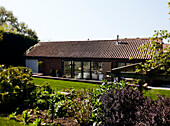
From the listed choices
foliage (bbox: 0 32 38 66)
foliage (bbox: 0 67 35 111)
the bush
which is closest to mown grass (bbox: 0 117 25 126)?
foliage (bbox: 0 67 35 111)

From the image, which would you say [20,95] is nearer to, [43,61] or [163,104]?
[163,104]

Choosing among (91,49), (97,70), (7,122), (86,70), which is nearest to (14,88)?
(7,122)

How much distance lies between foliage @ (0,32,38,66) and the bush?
2217cm

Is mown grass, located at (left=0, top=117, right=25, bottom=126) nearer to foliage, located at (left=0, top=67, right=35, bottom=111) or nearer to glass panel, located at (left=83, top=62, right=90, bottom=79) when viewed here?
foliage, located at (left=0, top=67, right=35, bottom=111)

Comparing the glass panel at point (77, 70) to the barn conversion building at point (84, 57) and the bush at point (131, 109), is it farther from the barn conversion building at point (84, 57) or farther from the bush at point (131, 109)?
the bush at point (131, 109)

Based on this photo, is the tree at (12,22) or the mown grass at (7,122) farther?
the tree at (12,22)

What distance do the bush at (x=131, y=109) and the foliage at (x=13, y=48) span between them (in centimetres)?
2217

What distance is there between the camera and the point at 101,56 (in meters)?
19.5

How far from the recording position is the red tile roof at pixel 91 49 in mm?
19214

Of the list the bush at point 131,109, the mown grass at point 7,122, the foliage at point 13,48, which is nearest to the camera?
the bush at point 131,109

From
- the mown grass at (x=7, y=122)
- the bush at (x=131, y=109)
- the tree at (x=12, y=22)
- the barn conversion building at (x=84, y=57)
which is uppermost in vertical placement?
the tree at (x=12, y=22)

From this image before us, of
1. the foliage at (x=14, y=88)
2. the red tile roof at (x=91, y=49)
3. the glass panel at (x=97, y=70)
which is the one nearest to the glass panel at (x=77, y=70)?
the red tile roof at (x=91, y=49)

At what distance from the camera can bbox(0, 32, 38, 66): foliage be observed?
24312 millimetres

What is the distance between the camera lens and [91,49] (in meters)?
21.4
